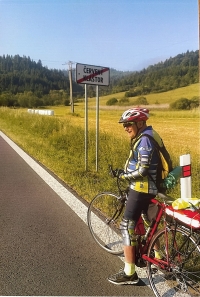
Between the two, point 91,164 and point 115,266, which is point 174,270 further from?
point 91,164

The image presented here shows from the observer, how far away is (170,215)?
2.72m

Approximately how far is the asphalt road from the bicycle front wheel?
0.34 ft

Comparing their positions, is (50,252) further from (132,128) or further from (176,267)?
(132,128)

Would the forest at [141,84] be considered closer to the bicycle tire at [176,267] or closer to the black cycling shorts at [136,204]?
the black cycling shorts at [136,204]

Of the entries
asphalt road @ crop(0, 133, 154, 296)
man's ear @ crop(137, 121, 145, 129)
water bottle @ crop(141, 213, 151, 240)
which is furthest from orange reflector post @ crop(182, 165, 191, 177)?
asphalt road @ crop(0, 133, 154, 296)

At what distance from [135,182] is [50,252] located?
4.37ft

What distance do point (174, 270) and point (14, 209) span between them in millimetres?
3085

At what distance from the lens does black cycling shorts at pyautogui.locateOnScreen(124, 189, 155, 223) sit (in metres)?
3.03

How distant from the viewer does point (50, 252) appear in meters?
3.61

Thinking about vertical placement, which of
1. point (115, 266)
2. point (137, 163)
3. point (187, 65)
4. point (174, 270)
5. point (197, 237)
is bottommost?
point (115, 266)

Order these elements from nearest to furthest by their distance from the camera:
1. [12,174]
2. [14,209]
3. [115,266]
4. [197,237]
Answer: [197,237] < [115,266] < [14,209] < [12,174]

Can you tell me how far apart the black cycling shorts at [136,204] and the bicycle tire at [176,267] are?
298mm

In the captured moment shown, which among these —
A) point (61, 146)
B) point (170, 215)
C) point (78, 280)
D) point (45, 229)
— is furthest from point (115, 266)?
point (61, 146)

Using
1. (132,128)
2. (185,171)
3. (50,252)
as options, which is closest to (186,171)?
(185,171)
